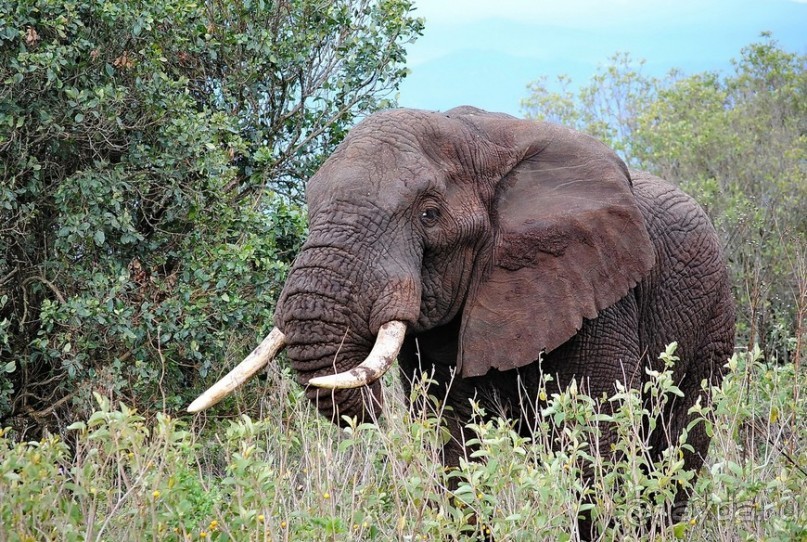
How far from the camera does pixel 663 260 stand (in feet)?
21.7

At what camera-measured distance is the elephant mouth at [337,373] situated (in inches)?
199

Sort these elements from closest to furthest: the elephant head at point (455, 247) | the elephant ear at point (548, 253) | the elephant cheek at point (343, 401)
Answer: the elephant cheek at point (343, 401) < the elephant head at point (455, 247) < the elephant ear at point (548, 253)

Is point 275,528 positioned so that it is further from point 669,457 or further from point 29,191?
point 29,191

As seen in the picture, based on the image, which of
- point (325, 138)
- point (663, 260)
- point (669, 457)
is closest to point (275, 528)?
point (669, 457)

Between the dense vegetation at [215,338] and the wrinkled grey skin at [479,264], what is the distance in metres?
0.37

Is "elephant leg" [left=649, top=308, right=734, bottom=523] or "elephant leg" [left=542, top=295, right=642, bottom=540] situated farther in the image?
"elephant leg" [left=649, top=308, right=734, bottom=523]

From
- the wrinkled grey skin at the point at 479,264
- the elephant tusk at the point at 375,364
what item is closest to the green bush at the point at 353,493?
the elephant tusk at the point at 375,364

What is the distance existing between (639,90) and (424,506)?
67.5ft

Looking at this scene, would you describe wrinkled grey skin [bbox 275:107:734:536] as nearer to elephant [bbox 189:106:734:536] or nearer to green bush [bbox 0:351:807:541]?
elephant [bbox 189:106:734:536]

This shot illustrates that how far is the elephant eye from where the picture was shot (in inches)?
226

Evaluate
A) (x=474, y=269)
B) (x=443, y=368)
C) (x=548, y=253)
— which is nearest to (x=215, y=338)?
(x=443, y=368)

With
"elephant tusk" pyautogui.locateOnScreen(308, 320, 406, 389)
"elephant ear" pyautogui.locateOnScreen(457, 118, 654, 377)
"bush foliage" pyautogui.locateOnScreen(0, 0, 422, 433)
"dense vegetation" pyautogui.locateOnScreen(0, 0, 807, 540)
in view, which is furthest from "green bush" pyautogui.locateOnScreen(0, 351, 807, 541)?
"bush foliage" pyautogui.locateOnScreen(0, 0, 422, 433)

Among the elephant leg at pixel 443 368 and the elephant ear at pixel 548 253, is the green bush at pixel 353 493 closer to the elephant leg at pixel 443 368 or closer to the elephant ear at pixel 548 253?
the elephant ear at pixel 548 253

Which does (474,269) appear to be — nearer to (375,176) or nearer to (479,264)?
(479,264)
